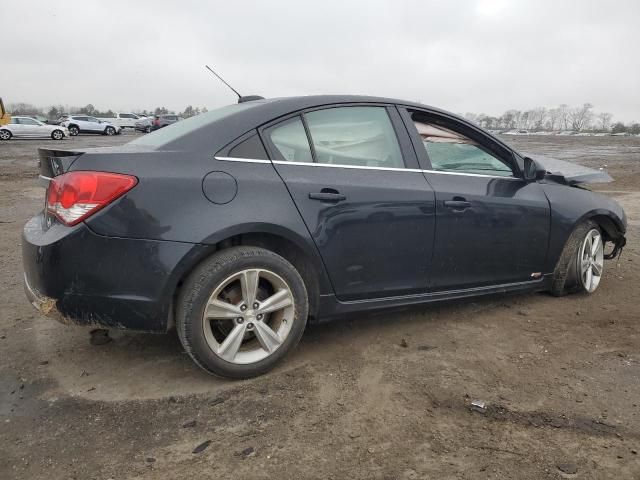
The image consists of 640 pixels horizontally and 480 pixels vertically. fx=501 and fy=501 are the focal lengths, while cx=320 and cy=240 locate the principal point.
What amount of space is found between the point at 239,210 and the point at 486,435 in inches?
62.7

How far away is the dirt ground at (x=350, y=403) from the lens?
6.81 feet

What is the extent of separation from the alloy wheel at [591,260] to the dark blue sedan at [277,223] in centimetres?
52

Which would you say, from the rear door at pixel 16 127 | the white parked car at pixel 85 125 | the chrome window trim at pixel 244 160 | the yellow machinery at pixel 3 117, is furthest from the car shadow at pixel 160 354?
the white parked car at pixel 85 125

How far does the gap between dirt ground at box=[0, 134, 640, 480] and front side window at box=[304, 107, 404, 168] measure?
3.83 feet

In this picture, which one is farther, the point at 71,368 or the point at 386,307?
the point at 386,307

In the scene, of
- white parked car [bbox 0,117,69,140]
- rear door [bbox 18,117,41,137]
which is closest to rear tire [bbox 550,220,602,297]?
white parked car [bbox 0,117,69,140]

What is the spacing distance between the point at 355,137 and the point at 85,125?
3910 cm

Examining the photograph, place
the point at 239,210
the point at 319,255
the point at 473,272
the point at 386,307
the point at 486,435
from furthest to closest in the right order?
the point at 473,272 → the point at 386,307 → the point at 319,255 → the point at 239,210 → the point at 486,435

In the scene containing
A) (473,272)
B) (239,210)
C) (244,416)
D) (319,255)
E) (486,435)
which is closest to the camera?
(486,435)

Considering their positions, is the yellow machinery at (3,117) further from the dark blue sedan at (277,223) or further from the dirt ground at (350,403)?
the dark blue sedan at (277,223)

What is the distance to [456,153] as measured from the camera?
138 inches

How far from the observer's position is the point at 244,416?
2402 millimetres

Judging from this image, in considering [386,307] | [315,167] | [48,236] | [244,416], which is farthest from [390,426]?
[48,236]

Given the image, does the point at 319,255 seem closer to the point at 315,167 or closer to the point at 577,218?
the point at 315,167
